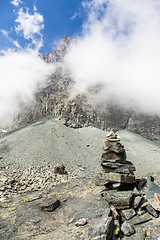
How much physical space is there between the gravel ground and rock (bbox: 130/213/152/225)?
64.5 feet

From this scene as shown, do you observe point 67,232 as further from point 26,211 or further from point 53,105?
point 53,105

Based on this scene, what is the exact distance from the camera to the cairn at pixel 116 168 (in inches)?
410

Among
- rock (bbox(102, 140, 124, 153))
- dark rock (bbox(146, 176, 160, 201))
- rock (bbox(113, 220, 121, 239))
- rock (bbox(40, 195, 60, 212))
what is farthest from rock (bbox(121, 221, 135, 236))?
rock (bbox(102, 140, 124, 153))

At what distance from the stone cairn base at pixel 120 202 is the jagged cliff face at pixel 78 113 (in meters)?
54.8

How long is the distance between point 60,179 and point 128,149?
3490cm

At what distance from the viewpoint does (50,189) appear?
15461 millimetres

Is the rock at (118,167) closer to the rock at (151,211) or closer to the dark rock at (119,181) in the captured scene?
the dark rock at (119,181)

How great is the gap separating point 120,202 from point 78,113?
6286 centimetres

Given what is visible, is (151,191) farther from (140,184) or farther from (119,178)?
(119,178)

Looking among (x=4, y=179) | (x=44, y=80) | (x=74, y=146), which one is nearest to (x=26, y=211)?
(x=4, y=179)

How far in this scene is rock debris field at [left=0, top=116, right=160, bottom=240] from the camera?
8.16 meters

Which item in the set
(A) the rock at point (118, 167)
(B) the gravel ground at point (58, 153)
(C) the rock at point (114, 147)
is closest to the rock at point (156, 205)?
(A) the rock at point (118, 167)

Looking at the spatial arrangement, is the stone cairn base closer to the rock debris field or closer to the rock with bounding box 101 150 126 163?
the rock with bounding box 101 150 126 163

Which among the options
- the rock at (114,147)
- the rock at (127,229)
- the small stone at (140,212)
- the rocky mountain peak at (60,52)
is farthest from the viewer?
the rocky mountain peak at (60,52)
